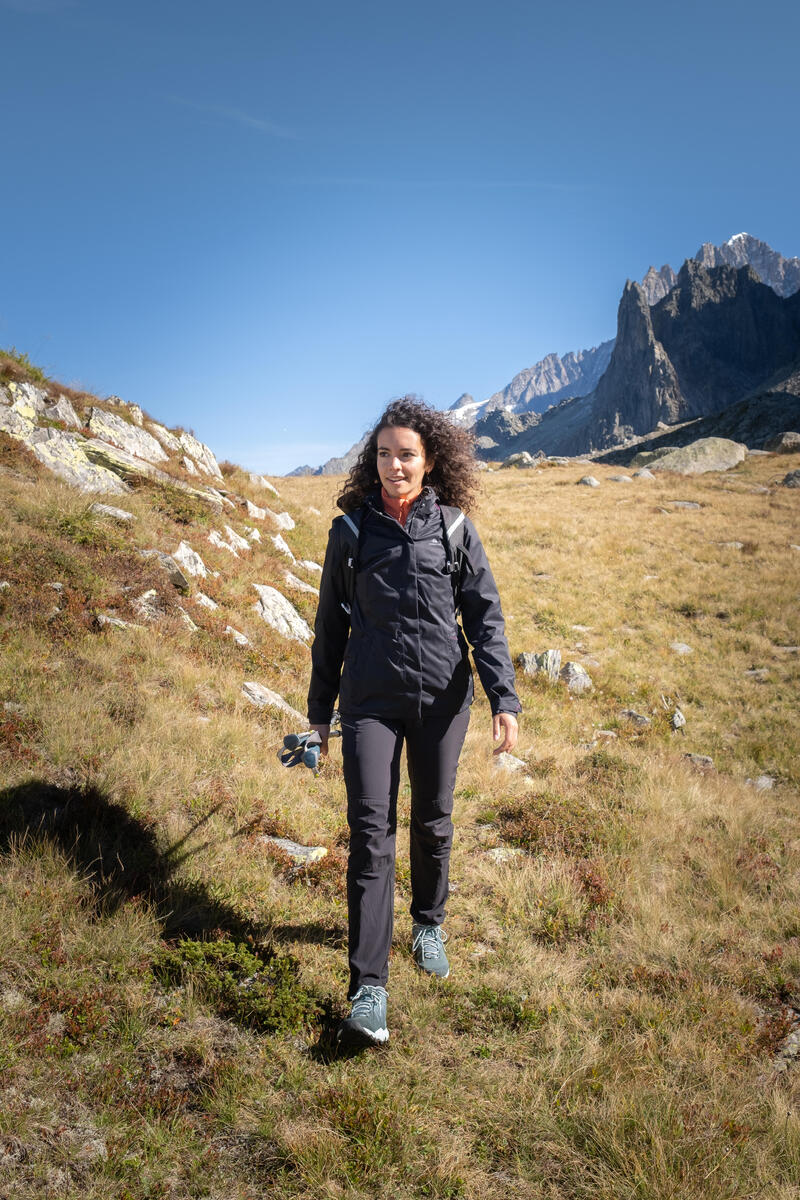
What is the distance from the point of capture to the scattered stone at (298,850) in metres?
4.40

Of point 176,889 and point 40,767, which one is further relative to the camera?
point 40,767

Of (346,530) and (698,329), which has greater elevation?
(698,329)

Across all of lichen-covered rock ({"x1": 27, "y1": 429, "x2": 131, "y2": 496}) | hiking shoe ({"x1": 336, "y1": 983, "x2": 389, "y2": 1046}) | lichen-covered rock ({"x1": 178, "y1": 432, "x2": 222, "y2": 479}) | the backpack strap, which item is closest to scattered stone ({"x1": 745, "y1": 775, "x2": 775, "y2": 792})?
hiking shoe ({"x1": 336, "y1": 983, "x2": 389, "y2": 1046})

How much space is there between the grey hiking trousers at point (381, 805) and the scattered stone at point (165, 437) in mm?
16277

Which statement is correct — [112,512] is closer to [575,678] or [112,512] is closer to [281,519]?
[281,519]

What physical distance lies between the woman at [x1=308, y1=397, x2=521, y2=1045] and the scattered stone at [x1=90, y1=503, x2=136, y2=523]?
7.80 metres

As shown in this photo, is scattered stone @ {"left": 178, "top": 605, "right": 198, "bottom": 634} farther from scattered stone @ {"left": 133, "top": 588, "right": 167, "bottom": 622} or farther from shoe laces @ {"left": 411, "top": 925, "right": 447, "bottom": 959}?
shoe laces @ {"left": 411, "top": 925, "right": 447, "bottom": 959}

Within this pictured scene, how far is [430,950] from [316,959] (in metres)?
0.68

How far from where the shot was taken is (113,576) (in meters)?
8.05

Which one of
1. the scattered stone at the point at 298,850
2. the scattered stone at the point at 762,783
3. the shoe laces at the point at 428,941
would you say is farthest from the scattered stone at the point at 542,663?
the shoe laces at the point at 428,941

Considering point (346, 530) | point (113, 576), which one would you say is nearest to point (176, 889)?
point (346, 530)

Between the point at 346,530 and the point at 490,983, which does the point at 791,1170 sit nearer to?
the point at 490,983

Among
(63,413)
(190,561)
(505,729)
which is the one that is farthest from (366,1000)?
(63,413)

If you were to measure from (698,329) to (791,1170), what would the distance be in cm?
22444
